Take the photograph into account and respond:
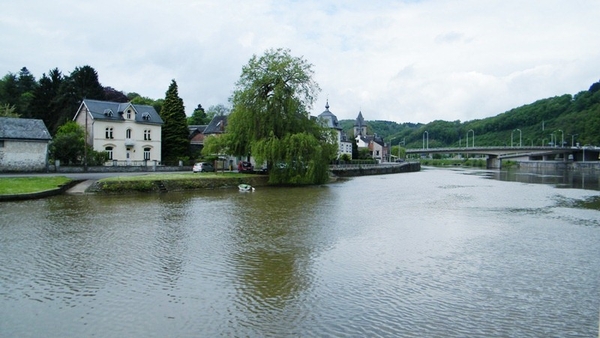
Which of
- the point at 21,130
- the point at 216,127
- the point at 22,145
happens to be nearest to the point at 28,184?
the point at 22,145

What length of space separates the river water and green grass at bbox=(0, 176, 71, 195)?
4914mm

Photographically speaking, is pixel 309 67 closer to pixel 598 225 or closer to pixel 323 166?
pixel 323 166

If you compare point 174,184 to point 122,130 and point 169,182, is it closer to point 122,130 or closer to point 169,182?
point 169,182

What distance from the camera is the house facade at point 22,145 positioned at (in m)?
38.6

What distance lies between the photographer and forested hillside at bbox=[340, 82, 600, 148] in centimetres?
12293

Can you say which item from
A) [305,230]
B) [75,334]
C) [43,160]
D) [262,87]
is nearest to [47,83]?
[43,160]

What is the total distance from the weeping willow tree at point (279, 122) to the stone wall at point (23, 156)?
15.1m

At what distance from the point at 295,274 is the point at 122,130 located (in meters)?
50.1

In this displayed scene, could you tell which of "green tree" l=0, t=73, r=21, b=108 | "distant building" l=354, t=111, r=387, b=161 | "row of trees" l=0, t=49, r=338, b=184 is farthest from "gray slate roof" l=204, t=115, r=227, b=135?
"distant building" l=354, t=111, r=387, b=161

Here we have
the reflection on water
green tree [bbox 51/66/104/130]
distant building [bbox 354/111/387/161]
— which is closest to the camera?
the reflection on water

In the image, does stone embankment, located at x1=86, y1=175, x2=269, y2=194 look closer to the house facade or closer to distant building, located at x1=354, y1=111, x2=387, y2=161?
the house facade

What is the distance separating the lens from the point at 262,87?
44.3 meters

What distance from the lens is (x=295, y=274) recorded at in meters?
12.4

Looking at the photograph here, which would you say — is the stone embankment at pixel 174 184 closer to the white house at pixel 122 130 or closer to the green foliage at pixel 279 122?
the green foliage at pixel 279 122
